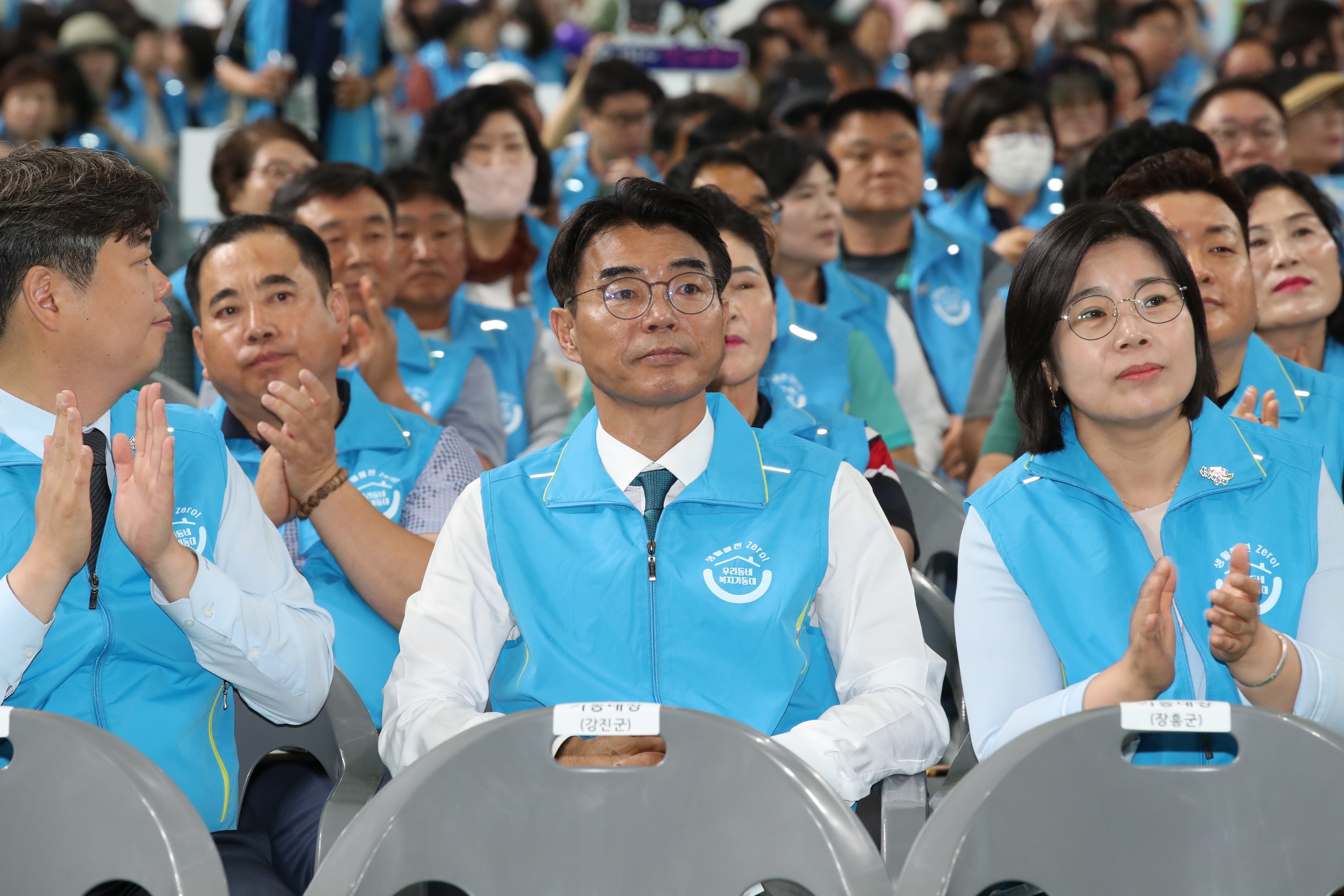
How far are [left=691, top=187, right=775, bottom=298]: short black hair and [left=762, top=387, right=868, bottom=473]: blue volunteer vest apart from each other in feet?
0.89

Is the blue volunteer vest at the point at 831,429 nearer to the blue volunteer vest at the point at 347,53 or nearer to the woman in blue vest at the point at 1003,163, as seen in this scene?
the woman in blue vest at the point at 1003,163

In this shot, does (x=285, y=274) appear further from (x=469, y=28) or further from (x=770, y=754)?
(x=469, y=28)

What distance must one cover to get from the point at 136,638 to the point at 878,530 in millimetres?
1082

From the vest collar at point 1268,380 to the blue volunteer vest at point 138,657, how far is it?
184 centimetres

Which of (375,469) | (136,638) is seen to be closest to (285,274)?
(375,469)

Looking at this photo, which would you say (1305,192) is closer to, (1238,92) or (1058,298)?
(1058,298)

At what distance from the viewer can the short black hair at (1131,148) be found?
124 inches

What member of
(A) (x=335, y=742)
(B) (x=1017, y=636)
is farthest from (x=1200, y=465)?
(A) (x=335, y=742)

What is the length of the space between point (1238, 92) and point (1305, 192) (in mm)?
1546

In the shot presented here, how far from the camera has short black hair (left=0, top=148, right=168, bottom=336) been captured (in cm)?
183

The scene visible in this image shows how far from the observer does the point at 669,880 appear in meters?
1.48

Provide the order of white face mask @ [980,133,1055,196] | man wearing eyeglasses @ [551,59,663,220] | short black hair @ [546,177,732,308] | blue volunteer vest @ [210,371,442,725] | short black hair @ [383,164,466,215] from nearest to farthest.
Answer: short black hair @ [546,177,732,308], blue volunteer vest @ [210,371,442,725], short black hair @ [383,164,466,215], white face mask @ [980,133,1055,196], man wearing eyeglasses @ [551,59,663,220]

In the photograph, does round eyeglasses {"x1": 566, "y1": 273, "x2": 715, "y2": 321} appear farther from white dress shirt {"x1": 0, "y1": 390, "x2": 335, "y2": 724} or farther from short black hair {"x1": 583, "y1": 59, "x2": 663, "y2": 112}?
short black hair {"x1": 583, "y1": 59, "x2": 663, "y2": 112}

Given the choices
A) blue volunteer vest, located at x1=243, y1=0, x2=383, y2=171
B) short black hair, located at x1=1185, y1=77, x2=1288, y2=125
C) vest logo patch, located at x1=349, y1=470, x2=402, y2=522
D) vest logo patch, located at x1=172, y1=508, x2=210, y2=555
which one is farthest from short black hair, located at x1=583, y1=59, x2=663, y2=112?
vest logo patch, located at x1=172, y1=508, x2=210, y2=555
